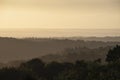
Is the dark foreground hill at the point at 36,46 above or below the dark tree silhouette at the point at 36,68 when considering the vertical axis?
below

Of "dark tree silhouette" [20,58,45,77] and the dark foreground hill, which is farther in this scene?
the dark foreground hill

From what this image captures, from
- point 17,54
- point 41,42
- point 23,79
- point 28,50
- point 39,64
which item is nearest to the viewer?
point 23,79

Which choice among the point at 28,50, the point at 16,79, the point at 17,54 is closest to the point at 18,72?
the point at 16,79

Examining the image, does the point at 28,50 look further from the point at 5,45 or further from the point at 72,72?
the point at 72,72

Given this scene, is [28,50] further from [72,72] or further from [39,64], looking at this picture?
[72,72]

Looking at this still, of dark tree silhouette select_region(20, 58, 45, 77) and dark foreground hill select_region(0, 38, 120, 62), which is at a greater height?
dark tree silhouette select_region(20, 58, 45, 77)

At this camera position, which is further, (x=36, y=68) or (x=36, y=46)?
(x=36, y=46)

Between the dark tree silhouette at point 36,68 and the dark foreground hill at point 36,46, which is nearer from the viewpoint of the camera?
the dark tree silhouette at point 36,68

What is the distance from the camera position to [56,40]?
19688cm

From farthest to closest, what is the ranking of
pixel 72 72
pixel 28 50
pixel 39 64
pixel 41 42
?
1. pixel 41 42
2. pixel 28 50
3. pixel 39 64
4. pixel 72 72

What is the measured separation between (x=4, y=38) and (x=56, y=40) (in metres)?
24.3

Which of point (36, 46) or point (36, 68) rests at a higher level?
point (36, 68)

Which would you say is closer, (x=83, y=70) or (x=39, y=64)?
(x=83, y=70)

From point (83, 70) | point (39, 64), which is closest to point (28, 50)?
point (39, 64)
